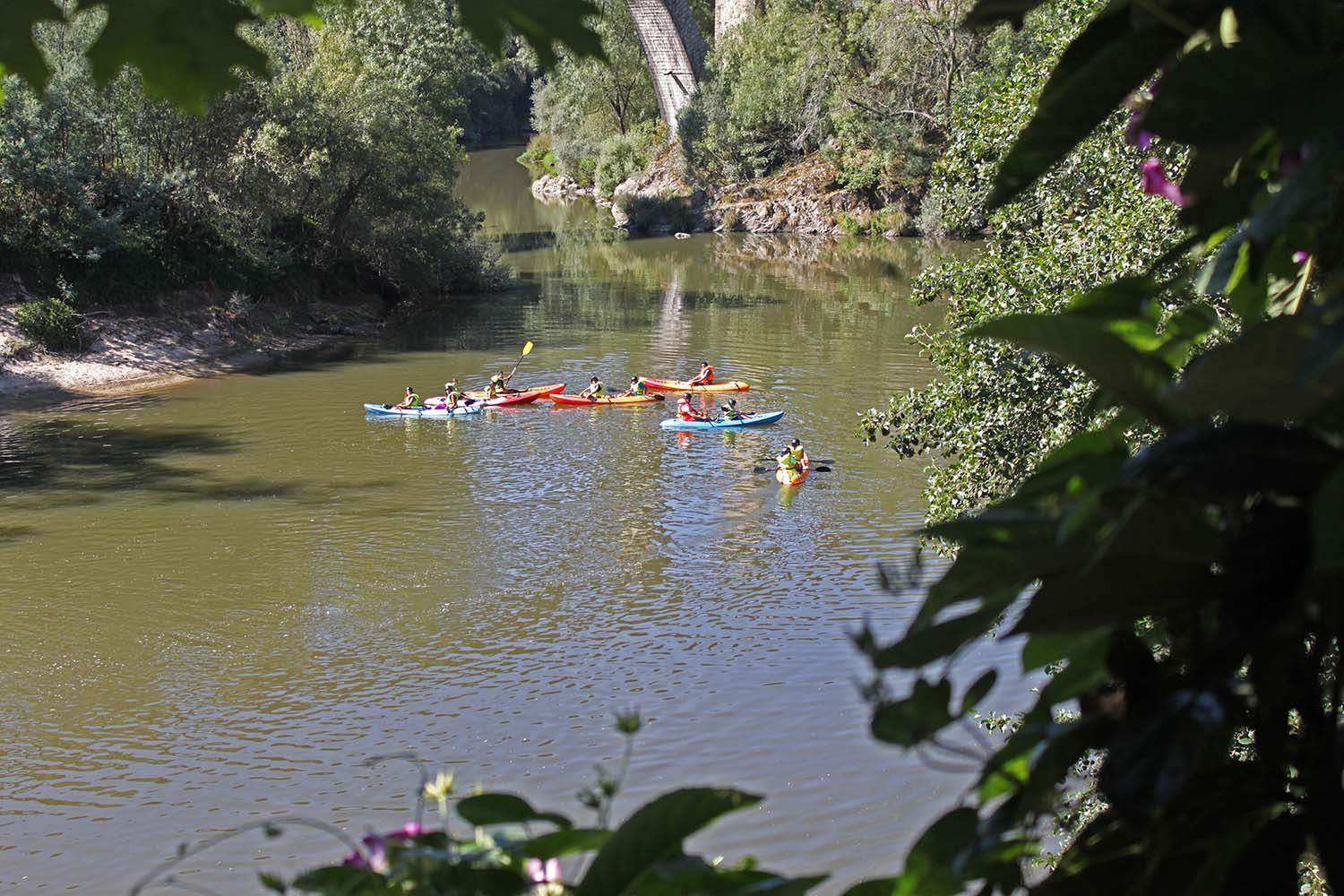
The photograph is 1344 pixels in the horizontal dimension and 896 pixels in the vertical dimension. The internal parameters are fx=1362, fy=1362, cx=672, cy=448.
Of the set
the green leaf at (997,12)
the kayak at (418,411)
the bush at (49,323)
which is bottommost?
the kayak at (418,411)

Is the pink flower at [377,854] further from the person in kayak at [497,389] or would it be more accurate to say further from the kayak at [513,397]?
the person in kayak at [497,389]

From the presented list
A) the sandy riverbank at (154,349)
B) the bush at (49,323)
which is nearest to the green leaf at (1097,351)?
the sandy riverbank at (154,349)

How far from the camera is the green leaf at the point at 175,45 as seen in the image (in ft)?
5.45

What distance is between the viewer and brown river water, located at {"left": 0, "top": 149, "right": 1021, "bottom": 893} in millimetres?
9578

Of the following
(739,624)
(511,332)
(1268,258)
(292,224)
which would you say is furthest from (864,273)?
(1268,258)

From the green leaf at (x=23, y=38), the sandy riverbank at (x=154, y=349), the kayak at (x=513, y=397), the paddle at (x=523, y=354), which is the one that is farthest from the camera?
the paddle at (x=523, y=354)

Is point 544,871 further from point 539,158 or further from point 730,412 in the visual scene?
point 539,158

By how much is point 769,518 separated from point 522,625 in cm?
402

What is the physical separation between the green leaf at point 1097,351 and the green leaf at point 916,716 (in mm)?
224

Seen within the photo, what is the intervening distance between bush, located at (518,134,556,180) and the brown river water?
38843mm

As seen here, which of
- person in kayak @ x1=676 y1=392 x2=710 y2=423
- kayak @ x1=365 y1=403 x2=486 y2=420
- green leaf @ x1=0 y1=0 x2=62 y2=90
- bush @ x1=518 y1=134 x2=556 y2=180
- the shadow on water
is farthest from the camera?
bush @ x1=518 y1=134 x2=556 y2=180

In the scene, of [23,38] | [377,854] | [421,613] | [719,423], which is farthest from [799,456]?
[377,854]

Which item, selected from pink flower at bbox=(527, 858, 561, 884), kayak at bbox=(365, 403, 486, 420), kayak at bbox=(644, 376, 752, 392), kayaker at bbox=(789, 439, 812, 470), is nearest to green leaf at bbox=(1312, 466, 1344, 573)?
pink flower at bbox=(527, 858, 561, 884)

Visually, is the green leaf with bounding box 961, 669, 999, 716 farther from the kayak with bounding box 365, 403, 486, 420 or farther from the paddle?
the paddle
